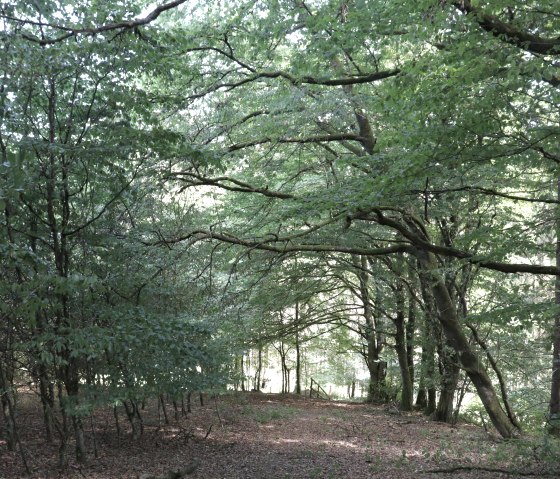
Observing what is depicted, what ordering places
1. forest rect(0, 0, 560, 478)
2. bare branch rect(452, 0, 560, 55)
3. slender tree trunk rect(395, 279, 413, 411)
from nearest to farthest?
bare branch rect(452, 0, 560, 55) → forest rect(0, 0, 560, 478) → slender tree trunk rect(395, 279, 413, 411)

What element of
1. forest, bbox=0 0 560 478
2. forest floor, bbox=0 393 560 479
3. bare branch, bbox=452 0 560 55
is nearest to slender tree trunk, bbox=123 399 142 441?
forest, bbox=0 0 560 478

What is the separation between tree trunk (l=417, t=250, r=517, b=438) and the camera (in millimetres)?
9828

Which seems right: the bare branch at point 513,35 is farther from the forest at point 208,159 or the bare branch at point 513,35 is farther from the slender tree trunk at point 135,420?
the slender tree trunk at point 135,420

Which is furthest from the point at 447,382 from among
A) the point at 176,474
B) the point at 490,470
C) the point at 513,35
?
the point at 513,35

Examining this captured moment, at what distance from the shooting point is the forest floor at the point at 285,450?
7.20 m

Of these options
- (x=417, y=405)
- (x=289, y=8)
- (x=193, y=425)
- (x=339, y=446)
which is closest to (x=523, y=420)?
(x=417, y=405)

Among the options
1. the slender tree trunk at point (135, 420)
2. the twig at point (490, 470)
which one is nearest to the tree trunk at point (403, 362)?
the twig at point (490, 470)

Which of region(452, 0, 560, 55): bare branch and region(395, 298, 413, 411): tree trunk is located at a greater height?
region(452, 0, 560, 55): bare branch

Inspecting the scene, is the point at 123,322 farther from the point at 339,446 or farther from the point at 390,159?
the point at 339,446

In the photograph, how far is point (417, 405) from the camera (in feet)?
53.2

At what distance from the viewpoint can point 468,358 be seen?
9805 millimetres

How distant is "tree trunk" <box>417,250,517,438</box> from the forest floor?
407 millimetres

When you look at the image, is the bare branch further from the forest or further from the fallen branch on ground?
the fallen branch on ground

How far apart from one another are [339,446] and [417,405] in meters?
7.42
